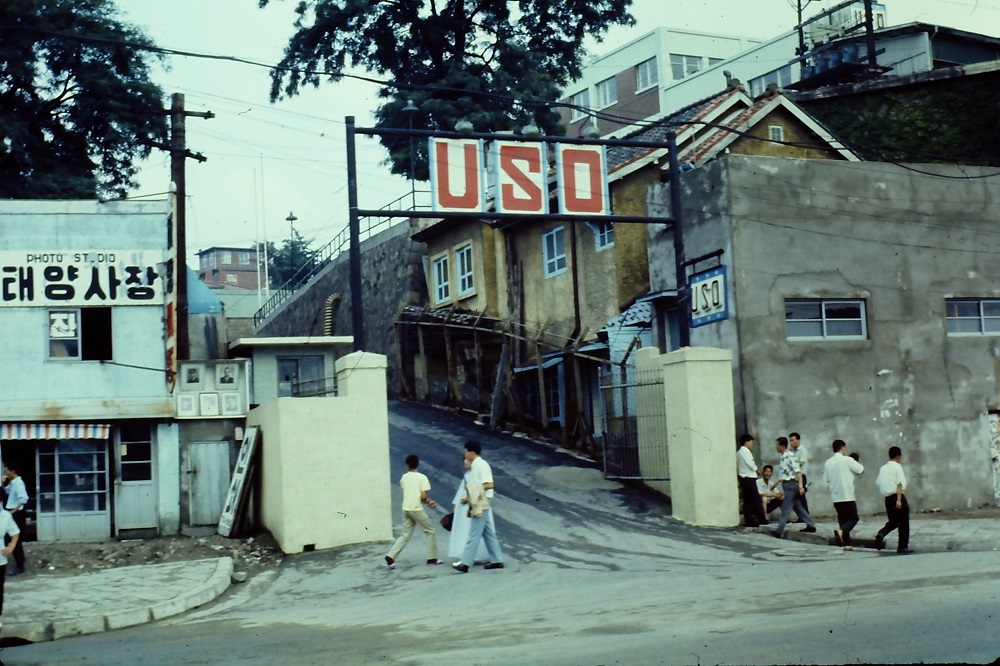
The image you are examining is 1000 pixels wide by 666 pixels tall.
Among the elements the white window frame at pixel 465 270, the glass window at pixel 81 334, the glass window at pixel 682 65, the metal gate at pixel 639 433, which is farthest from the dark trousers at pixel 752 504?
Result: the glass window at pixel 682 65

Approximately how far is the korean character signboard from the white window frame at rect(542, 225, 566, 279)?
12.9 metres

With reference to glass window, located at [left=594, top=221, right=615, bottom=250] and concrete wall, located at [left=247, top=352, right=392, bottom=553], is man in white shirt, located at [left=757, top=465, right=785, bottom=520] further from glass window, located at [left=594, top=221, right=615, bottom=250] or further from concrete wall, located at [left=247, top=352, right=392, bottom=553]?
glass window, located at [left=594, top=221, right=615, bottom=250]

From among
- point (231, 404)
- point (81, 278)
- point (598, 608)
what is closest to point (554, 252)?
point (231, 404)

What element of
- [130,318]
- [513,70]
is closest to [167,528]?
A: [130,318]

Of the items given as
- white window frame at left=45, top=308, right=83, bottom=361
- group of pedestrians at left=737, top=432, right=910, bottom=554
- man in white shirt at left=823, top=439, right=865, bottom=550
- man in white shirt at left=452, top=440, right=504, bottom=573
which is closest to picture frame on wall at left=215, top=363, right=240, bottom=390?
white window frame at left=45, top=308, right=83, bottom=361

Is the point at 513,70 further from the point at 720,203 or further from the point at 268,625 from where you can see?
the point at 268,625

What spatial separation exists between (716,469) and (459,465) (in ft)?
26.8

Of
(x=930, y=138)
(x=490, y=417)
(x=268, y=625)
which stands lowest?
(x=268, y=625)

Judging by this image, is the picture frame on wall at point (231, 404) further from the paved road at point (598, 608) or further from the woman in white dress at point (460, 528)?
the woman in white dress at point (460, 528)

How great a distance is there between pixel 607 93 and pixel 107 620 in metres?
52.6

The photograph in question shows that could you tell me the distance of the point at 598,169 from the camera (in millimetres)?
22484

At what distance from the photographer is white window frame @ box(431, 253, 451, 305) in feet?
135

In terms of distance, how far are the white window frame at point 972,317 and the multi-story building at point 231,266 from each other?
2951 inches

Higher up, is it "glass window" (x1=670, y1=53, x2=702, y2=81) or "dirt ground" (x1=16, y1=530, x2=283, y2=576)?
"glass window" (x1=670, y1=53, x2=702, y2=81)
